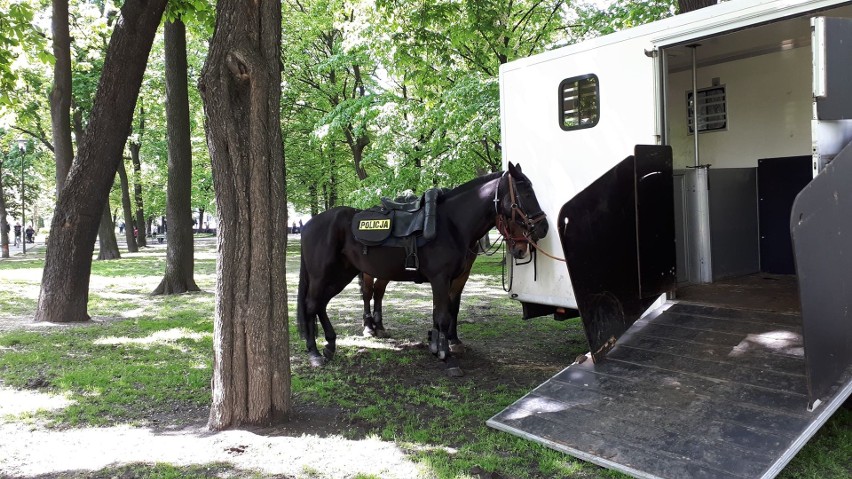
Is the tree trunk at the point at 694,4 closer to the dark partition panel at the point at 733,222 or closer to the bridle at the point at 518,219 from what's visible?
A: the dark partition panel at the point at 733,222

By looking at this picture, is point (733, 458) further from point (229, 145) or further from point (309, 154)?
point (309, 154)

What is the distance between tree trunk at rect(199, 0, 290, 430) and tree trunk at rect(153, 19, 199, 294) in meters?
8.85

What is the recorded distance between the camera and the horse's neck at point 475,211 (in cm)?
635

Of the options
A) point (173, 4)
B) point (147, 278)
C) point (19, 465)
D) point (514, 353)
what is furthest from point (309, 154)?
point (19, 465)

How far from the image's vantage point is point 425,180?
15453mm

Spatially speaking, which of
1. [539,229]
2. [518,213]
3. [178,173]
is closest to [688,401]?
[539,229]

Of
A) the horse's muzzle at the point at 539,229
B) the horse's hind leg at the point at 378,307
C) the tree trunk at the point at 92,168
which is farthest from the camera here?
the tree trunk at the point at 92,168

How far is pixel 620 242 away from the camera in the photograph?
5.09m

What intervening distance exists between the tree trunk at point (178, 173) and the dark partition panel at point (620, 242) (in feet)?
33.2

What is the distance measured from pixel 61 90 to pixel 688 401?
12.3m

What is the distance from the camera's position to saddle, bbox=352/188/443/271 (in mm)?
6484

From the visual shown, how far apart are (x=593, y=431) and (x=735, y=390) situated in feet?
3.15

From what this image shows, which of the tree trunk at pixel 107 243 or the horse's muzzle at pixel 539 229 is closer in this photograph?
the horse's muzzle at pixel 539 229

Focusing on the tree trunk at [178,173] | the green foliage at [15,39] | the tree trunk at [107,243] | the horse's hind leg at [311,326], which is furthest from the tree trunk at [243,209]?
the tree trunk at [107,243]
